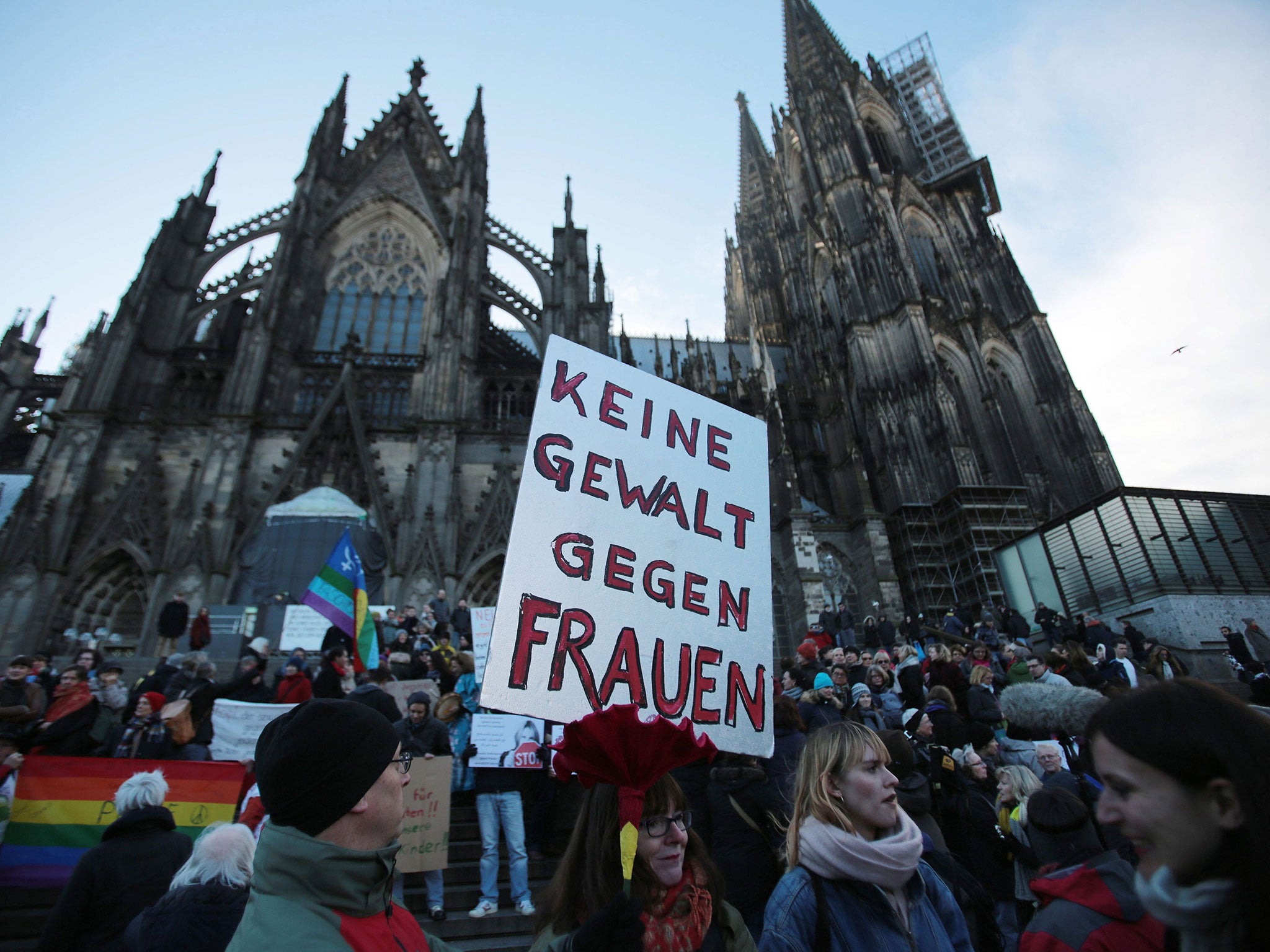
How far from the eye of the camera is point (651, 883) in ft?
6.63

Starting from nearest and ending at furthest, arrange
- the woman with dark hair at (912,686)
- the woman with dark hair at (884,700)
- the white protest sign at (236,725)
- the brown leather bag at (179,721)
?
the brown leather bag at (179,721)
the woman with dark hair at (884,700)
the white protest sign at (236,725)
the woman with dark hair at (912,686)

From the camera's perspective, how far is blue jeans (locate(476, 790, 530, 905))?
4910mm

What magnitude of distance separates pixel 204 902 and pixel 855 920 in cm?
220

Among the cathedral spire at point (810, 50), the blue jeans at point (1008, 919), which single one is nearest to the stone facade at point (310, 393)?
the blue jeans at point (1008, 919)

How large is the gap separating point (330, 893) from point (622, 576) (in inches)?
70.1

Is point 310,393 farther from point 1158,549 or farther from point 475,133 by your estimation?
point 1158,549

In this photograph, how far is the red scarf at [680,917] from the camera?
1.92m

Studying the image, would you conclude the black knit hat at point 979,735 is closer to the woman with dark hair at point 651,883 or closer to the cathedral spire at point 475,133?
the woman with dark hair at point 651,883

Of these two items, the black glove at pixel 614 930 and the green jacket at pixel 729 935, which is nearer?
the black glove at pixel 614 930

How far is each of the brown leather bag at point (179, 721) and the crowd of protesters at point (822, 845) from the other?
94 centimetres

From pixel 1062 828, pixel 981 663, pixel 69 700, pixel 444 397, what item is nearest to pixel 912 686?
pixel 981 663

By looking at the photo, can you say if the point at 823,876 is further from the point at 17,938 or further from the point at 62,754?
the point at 62,754

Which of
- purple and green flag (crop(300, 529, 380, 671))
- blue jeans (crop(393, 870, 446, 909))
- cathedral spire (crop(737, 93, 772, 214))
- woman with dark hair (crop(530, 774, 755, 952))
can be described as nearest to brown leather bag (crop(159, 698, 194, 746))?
blue jeans (crop(393, 870, 446, 909))

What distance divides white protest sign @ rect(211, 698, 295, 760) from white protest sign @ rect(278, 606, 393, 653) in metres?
8.50
